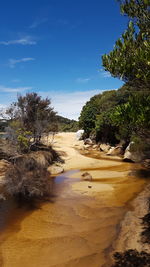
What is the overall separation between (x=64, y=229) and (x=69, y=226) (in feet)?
1.13

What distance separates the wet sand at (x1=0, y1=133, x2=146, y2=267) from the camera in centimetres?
726

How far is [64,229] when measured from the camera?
9266 millimetres

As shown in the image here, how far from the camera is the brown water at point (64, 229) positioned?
7.21m

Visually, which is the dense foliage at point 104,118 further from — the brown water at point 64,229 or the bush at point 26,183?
the bush at point 26,183

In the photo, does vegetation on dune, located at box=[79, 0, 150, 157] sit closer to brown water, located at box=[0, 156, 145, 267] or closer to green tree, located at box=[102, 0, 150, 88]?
green tree, located at box=[102, 0, 150, 88]

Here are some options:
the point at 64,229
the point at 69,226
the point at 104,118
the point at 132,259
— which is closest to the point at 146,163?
the point at 104,118

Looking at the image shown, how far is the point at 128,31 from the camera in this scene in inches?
226

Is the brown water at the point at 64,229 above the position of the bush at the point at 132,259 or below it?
Answer: below

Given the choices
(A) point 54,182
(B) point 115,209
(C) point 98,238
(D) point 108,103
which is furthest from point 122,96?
(C) point 98,238

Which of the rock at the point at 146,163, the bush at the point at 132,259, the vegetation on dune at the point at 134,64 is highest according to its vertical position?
the vegetation on dune at the point at 134,64

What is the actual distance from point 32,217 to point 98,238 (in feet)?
12.2

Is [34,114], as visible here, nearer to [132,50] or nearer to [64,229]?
[64,229]

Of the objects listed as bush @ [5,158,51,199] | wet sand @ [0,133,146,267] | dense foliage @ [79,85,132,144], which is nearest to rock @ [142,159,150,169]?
wet sand @ [0,133,146,267]

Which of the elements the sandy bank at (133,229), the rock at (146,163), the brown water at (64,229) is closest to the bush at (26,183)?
the brown water at (64,229)
